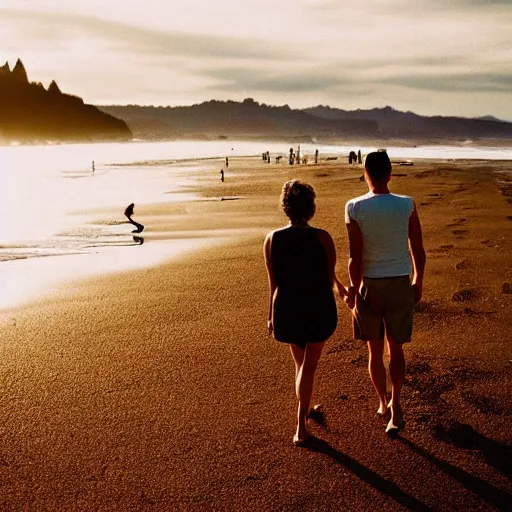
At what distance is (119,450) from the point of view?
3820 mm

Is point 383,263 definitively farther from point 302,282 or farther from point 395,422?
point 395,422

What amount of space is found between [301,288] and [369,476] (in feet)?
4.22

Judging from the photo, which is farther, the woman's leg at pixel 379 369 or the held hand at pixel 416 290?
the woman's leg at pixel 379 369

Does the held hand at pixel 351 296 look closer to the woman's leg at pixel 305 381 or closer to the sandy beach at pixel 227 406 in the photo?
the woman's leg at pixel 305 381

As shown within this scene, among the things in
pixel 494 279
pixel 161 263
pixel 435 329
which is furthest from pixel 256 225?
pixel 435 329

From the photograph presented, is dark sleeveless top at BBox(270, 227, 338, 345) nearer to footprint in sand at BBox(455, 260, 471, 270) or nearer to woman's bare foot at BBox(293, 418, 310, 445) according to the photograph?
woman's bare foot at BBox(293, 418, 310, 445)

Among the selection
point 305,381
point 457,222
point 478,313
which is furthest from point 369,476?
point 457,222

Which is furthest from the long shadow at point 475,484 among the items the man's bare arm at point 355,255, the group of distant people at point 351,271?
the man's bare arm at point 355,255

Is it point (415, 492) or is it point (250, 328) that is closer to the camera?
point (415, 492)

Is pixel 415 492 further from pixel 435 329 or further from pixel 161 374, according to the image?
pixel 435 329

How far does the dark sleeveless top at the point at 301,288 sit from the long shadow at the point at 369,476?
753mm

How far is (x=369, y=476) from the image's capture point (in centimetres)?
354

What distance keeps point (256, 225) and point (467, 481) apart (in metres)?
11.2

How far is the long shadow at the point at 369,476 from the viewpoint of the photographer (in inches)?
129
